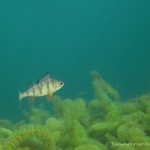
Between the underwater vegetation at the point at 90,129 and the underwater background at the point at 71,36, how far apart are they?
242 feet

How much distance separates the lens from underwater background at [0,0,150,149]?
3514 inches

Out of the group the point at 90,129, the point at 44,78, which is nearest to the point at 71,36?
the point at 90,129

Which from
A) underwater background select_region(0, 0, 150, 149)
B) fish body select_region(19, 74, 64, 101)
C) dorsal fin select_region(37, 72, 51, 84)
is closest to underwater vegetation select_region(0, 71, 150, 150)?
fish body select_region(19, 74, 64, 101)

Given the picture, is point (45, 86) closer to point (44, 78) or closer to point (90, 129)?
point (44, 78)

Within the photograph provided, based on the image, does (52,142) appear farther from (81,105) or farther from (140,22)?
(140,22)

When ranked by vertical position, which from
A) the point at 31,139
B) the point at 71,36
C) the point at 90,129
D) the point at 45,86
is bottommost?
the point at 31,139

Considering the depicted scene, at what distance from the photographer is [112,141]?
462cm

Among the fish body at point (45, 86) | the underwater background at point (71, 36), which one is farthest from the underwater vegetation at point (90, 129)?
the underwater background at point (71, 36)

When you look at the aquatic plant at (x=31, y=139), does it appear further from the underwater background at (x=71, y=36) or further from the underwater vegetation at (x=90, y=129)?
the underwater background at (x=71, y=36)

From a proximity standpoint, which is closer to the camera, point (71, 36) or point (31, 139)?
point (31, 139)

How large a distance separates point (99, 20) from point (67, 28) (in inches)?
493

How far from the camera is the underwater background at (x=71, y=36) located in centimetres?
8925

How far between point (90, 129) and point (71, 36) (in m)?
120

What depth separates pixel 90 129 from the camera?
5.25 m
